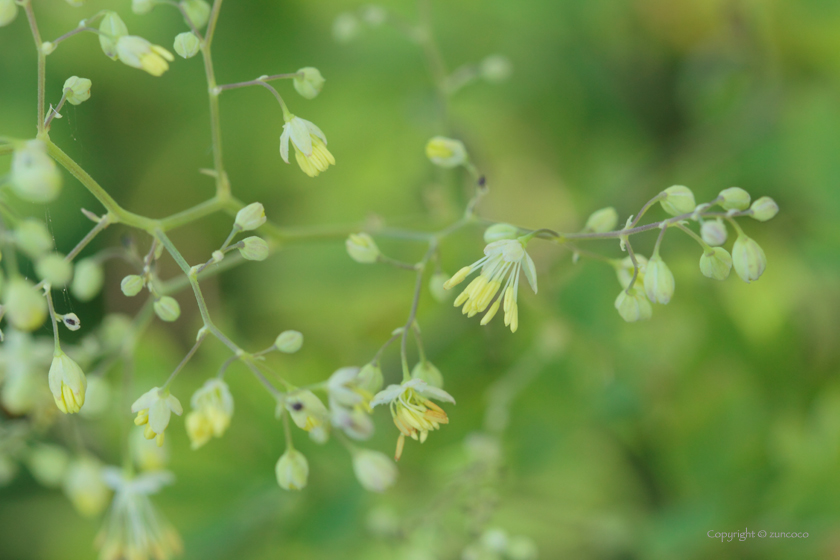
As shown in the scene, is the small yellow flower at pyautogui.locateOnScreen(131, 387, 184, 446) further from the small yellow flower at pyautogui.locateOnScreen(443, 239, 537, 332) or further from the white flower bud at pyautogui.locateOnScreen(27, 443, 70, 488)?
the white flower bud at pyautogui.locateOnScreen(27, 443, 70, 488)

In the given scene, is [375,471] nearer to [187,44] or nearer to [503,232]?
[503,232]

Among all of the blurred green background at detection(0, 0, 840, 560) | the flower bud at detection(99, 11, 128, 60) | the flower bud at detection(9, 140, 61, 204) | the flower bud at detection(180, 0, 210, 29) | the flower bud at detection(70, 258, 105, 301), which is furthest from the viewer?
the blurred green background at detection(0, 0, 840, 560)

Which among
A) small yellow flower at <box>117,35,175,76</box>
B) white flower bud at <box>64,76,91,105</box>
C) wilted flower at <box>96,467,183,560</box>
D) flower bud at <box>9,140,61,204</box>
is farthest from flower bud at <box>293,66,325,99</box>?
wilted flower at <box>96,467,183,560</box>

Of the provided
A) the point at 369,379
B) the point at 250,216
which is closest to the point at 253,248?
the point at 250,216

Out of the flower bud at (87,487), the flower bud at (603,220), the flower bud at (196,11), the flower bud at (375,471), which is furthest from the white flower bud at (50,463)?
the flower bud at (603,220)

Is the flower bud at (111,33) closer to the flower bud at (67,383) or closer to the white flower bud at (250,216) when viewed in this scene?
the white flower bud at (250,216)

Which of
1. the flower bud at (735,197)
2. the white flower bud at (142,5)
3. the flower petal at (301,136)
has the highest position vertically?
the flower bud at (735,197)
